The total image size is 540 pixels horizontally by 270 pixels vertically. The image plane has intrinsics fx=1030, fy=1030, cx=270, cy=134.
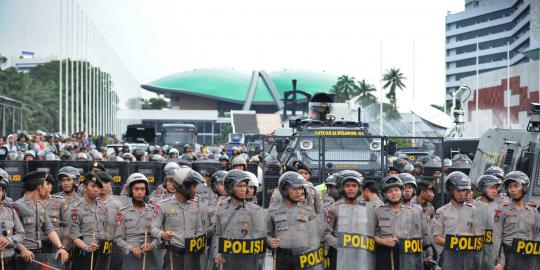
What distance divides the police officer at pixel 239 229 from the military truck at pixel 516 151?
5300 mm

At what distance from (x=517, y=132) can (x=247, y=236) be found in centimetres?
759

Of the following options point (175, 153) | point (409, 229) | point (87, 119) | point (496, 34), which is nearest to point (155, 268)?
point (409, 229)

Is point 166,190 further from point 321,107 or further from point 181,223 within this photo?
point 321,107

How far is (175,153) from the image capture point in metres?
30.3

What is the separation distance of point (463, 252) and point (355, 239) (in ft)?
5.16

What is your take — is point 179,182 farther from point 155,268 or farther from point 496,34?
point 496,34

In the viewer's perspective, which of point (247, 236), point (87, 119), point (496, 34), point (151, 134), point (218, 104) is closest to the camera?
point (247, 236)

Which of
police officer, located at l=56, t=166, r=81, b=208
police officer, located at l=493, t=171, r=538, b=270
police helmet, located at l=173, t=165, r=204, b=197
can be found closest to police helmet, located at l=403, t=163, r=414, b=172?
police officer, located at l=493, t=171, r=538, b=270

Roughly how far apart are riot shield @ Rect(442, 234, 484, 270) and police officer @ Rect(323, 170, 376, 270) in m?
1.10

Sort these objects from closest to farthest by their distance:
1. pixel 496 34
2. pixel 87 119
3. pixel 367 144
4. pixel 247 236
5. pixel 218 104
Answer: pixel 247 236, pixel 367 144, pixel 87 119, pixel 496 34, pixel 218 104

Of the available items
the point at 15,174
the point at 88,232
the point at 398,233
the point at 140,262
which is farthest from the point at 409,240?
the point at 15,174

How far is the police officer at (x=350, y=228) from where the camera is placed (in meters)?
11.6

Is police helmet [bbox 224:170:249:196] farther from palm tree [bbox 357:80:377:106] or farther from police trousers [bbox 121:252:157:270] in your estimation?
palm tree [bbox 357:80:377:106]

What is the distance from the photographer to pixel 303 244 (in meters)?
11.7
